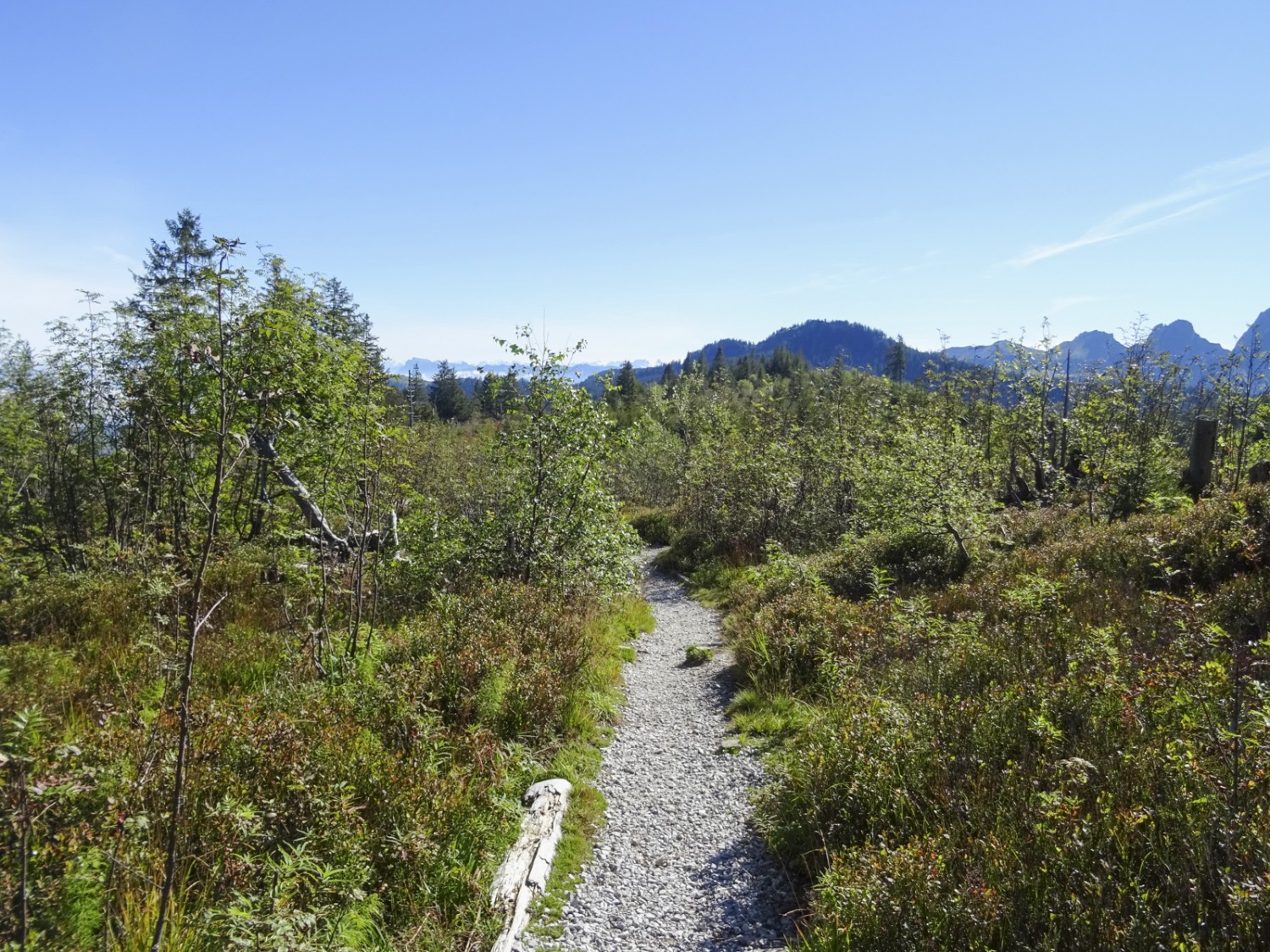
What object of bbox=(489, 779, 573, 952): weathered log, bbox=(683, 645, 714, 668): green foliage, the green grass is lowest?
bbox=(683, 645, 714, 668): green foliage

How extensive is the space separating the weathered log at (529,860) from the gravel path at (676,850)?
0.28 m

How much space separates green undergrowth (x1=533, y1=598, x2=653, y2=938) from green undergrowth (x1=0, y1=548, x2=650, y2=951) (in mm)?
39

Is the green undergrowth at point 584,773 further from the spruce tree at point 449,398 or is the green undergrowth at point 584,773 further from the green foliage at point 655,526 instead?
the spruce tree at point 449,398

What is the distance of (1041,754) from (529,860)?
420 cm

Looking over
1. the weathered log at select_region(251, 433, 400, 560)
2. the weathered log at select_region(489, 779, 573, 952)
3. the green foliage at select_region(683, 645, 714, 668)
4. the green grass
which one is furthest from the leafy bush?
the weathered log at select_region(251, 433, 400, 560)

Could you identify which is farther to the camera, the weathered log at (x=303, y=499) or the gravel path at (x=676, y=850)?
the weathered log at (x=303, y=499)

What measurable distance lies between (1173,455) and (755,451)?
11.3 meters

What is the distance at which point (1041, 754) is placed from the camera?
4.98 metres

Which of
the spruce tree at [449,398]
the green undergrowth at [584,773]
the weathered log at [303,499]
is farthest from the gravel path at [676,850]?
the spruce tree at [449,398]

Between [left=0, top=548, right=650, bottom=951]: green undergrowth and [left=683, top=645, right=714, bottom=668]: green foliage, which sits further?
[left=683, top=645, right=714, bottom=668]: green foliage

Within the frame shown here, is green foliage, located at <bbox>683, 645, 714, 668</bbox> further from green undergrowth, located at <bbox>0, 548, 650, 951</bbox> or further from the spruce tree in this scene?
the spruce tree

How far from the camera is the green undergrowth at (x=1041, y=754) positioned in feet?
11.3

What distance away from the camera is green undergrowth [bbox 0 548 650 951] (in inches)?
129

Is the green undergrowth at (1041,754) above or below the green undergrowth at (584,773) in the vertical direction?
above
